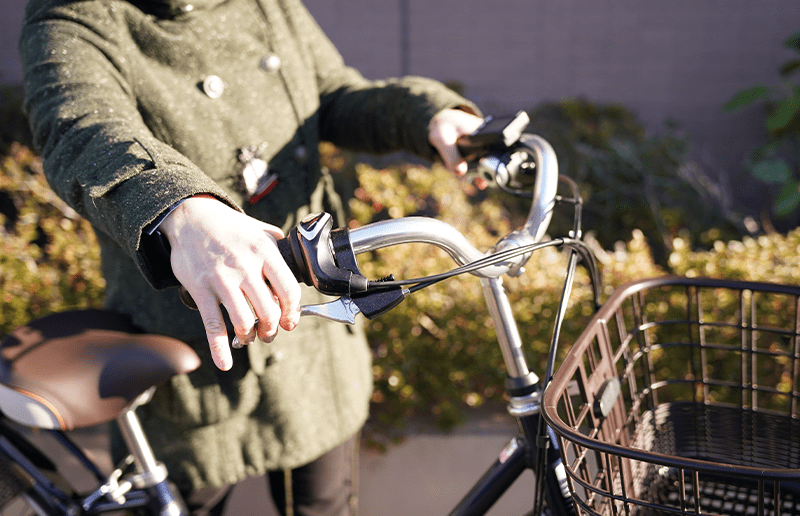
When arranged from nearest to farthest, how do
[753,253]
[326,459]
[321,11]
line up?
[326,459] → [753,253] → [321,11]

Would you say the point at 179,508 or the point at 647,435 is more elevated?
the point at 647,435

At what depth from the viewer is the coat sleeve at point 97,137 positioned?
31.4 inches

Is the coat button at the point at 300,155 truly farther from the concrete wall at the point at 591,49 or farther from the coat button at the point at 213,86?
the concrete wall at the point at 591,49

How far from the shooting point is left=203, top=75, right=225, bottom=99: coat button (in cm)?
119

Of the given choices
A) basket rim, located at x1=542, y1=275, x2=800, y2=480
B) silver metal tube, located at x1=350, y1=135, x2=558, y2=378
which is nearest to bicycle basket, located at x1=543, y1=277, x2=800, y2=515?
basket rim, located at x1=542, y1=275, x2=800, y2=480

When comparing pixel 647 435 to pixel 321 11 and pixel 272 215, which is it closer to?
pixel 272 215

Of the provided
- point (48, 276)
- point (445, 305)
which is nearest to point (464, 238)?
point (445, 305)

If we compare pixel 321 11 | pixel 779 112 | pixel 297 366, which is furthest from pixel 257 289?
pixel 321 11

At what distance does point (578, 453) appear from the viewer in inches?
35.0

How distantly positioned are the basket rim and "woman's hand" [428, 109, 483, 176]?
0.43 metres

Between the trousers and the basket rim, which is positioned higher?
the basket rim

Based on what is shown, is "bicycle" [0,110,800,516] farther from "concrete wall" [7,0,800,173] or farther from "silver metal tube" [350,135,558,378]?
"concrete wall" [7,0,800,173]

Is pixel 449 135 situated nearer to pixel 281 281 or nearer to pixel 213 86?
pixel 213 86

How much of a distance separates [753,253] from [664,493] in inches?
59.1
